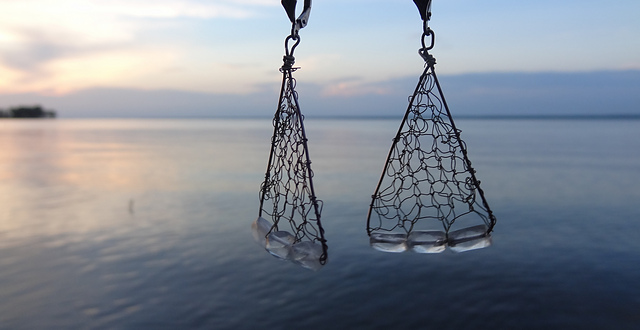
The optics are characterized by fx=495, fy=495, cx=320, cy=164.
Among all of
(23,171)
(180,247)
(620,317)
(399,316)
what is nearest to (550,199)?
(620,317)

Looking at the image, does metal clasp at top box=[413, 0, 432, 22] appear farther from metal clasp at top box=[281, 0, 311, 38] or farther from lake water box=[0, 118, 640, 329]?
lake water box=[0, 118, 640, 329]

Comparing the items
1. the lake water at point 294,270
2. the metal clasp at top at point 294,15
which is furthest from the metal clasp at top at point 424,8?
the lake water at point 294,270

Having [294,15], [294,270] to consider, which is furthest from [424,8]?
[294,270]

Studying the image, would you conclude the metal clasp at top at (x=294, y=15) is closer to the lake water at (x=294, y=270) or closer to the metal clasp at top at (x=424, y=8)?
the metal clasp at top at (x=424, y=8)

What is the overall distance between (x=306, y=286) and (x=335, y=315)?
3.51ft

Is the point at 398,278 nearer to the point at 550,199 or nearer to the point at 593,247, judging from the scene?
the point at 593,247

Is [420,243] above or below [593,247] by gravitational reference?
above

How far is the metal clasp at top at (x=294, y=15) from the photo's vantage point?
3.27 m

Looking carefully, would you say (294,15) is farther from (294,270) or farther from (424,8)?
(294,270)

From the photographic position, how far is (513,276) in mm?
8289

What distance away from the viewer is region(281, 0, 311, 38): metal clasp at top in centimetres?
327

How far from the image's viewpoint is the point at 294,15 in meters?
3.41

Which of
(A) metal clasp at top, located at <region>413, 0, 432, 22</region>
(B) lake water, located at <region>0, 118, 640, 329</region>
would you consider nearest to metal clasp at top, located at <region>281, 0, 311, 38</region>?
(A) metal clasp at top, located at <region>413, 0, 432, 22</region>

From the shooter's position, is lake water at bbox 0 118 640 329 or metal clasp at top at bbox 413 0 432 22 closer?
metal clasp at top at bbox 413 0 432 22
